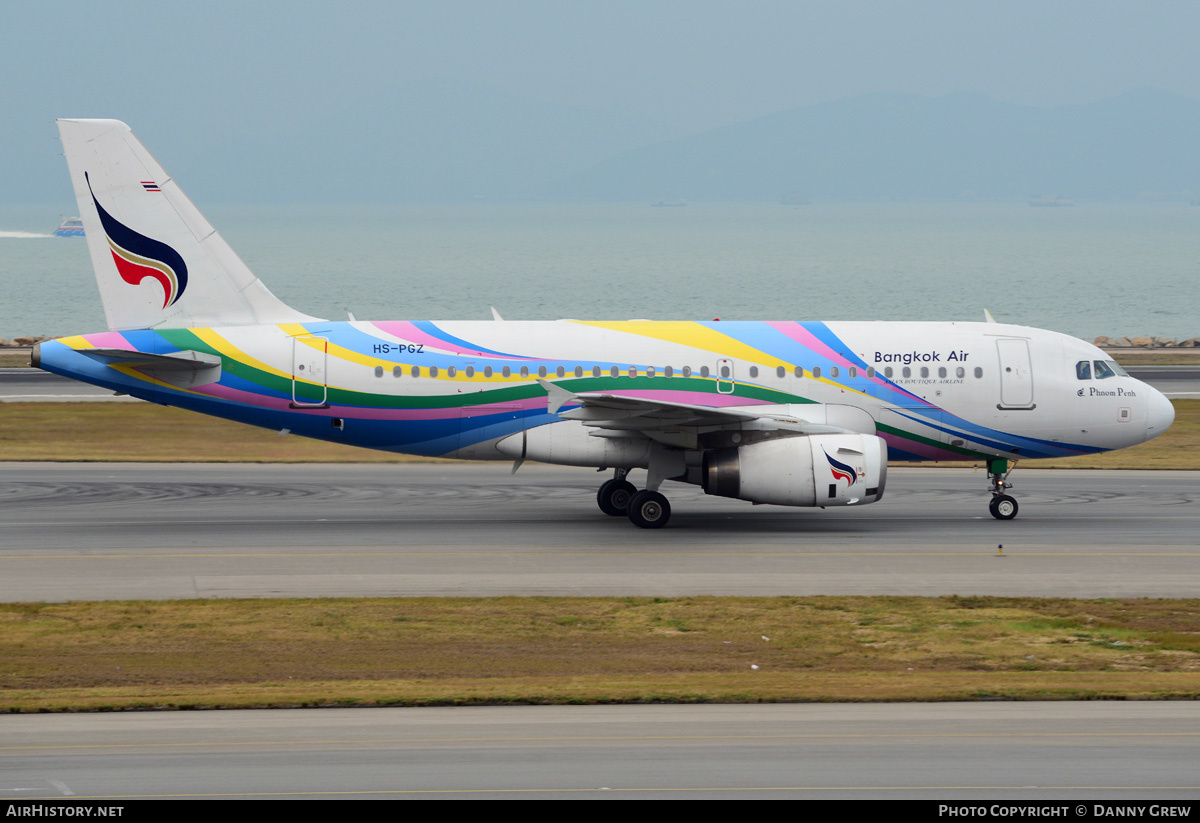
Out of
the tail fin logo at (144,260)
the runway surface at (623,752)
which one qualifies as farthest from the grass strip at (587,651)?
the tail fin logo at (144,260)

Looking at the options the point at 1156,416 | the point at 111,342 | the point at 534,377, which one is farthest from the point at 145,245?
the point at 1156,416

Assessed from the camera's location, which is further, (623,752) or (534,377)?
(534,377)

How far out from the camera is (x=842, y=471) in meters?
25.5

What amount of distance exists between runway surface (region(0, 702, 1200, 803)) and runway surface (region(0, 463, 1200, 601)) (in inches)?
266

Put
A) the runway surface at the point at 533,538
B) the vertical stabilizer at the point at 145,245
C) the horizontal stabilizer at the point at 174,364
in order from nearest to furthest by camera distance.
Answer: the runway surface at the point at 533,538 → the horizontal stabilizer at the point at 174,364 → the vertical stabilizer at the point at 145,245

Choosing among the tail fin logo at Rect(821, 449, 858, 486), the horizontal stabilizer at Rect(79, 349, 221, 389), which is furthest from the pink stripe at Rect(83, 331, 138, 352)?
the tail fin logo at Rect(821, 449, 858, 486)

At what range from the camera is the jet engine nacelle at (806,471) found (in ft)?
83.5

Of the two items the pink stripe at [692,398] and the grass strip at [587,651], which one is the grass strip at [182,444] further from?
the grass strip at [587,651]

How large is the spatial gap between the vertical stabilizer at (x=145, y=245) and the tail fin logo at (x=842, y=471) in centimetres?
1206

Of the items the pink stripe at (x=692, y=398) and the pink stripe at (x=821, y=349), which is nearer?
the pink stripe at (x=692, y=398)

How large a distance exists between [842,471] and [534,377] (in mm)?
6546

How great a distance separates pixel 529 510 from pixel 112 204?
10.7 meters

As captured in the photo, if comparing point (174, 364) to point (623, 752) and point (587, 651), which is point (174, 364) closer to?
point (587, 651)
